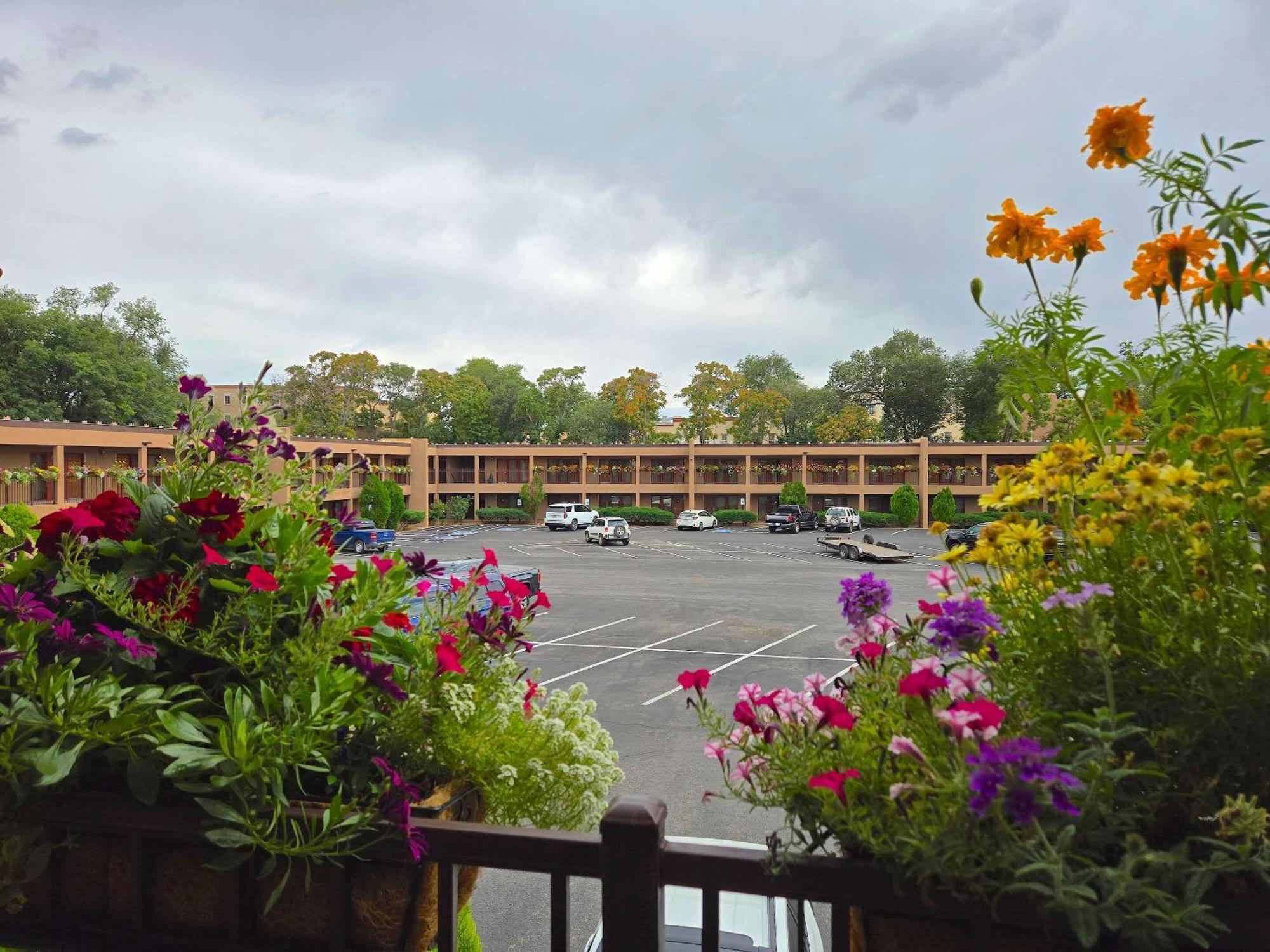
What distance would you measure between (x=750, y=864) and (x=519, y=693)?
776mm

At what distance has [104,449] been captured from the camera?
27.5 metres

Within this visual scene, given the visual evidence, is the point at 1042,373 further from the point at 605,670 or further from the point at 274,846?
the point at 605,670

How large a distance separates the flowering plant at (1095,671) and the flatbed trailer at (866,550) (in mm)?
26366

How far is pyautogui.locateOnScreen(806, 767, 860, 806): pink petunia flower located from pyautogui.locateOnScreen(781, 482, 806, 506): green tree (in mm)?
45277

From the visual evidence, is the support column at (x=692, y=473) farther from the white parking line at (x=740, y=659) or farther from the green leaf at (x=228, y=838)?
the green leaf at (x=228, y=838)

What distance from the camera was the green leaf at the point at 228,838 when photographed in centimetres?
131

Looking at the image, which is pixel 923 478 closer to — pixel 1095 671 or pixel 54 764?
pixel 1095 671

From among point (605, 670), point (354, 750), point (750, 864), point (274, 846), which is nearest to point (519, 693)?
point (354, 750)

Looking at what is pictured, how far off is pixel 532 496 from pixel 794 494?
16.0 metres

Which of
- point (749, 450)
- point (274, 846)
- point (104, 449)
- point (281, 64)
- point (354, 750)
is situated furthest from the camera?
point (749, 450)

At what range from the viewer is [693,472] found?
160 feet

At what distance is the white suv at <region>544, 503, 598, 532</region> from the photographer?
41.9m

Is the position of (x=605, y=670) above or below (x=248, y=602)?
below

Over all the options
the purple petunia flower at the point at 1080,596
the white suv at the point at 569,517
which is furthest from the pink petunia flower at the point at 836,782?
the white suv at the point at 569,517
